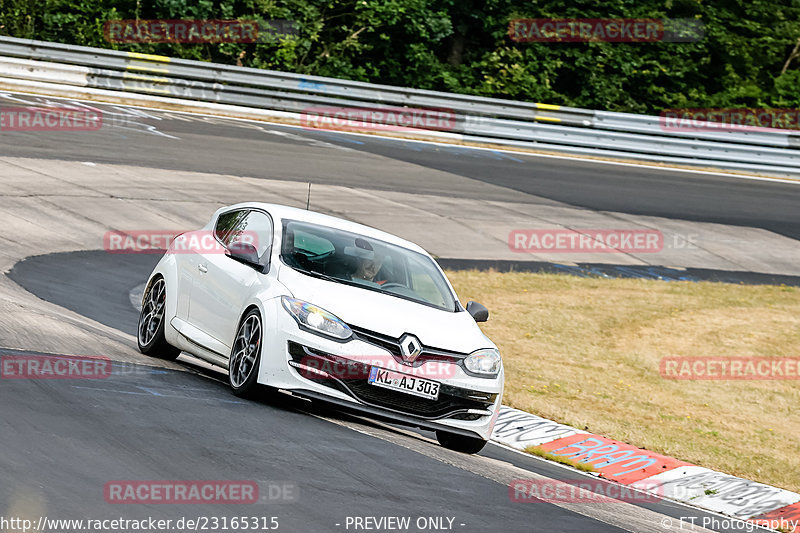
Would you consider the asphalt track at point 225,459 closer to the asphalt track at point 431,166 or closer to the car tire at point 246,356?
the car tire at point 246,356

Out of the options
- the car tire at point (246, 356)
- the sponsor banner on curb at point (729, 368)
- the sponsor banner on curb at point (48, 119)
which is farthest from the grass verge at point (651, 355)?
the sponsor banner on curb at point (48, 119)

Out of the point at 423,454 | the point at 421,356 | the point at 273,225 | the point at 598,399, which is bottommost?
the point at 598,399

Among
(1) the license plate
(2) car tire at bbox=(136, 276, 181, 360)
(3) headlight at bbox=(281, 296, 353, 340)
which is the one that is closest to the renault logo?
(1) the license plate

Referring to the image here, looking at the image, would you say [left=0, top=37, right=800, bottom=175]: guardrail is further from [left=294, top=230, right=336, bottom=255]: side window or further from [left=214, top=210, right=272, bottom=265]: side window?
[left=294, top=230, right=336, bottom=255]: side window

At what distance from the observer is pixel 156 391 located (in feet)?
26.7

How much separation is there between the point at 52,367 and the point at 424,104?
74.7ft

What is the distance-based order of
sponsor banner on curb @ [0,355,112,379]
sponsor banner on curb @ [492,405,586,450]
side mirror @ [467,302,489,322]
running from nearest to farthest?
sponsor banner on curb @ [0,355,112,379]
side mirror @ [467,302,489,322]
sponsor banner on curb @ [492,405,586,450]

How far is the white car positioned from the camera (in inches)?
315

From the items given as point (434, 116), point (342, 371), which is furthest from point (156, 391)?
point (434, 116)

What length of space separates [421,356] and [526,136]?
22.8m

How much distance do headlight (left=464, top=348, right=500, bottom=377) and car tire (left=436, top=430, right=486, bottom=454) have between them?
0.55m

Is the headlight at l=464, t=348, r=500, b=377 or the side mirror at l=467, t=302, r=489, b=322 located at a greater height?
the side mirror at l=467, t=302, r=489, b=322

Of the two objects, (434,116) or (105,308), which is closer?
(105,308)

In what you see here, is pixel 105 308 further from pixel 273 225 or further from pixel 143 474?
pixel 143 474
